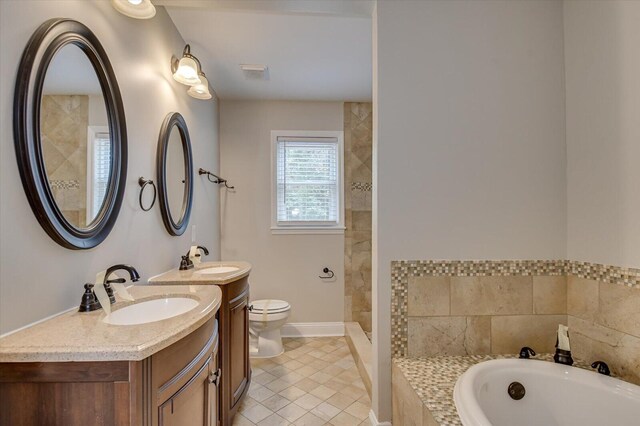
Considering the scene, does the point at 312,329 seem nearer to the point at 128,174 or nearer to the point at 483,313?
the point at 483,313

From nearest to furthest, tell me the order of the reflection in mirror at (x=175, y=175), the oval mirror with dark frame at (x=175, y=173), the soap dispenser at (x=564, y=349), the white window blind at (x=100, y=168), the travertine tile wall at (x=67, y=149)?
the travertine tile wall at (x=67, y=149)
the white window blind at (x=100, y=168)
the soap dispenser at (x=564, y=349)
the oval mirror with dark frame at (x=175, y=173)
the reflection in mirror at (x=175, y=175)

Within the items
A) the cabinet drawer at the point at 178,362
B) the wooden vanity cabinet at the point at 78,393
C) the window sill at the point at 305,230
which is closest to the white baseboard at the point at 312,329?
the window sill at the point at 305,230

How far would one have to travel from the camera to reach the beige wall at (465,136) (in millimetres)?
1733

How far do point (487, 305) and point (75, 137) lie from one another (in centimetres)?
211

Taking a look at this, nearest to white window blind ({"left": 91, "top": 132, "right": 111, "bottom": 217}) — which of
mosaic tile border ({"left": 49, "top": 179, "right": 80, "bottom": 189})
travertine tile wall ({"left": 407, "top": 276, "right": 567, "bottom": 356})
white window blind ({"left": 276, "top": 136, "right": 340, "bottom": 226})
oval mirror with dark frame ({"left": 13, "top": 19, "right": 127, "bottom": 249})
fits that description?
oval mirror with dark frame ({"left": 13, "top": 19, "right": 127, "bottom": 249})

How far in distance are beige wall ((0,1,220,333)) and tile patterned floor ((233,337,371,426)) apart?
1.11m

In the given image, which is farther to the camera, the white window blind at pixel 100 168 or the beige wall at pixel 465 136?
the beige wall at pixel 465 136

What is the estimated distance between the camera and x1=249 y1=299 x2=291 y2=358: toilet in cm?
263

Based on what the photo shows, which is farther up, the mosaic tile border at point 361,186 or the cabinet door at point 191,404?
the mosaic tile border at point 361,186

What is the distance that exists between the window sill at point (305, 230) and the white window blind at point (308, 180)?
5 cm

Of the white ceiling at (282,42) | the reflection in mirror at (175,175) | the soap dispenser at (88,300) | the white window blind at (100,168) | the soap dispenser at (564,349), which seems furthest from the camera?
the reflection in mirror at (175,175)

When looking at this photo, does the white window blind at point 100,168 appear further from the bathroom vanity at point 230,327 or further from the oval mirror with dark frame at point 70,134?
the bathroom vanity at point 230,327

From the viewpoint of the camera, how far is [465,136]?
1767 millimetres

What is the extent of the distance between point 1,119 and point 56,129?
18 cm
